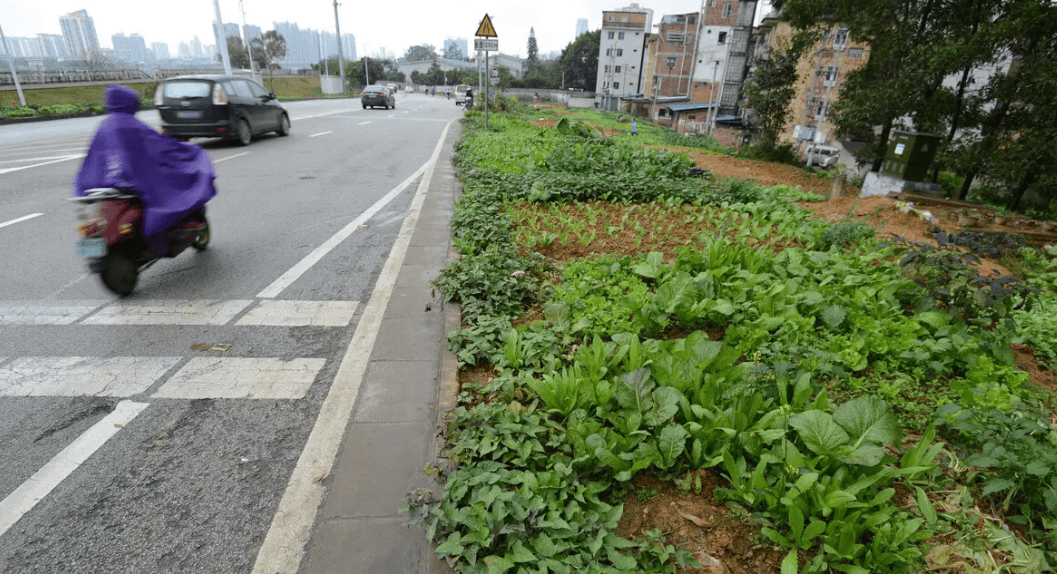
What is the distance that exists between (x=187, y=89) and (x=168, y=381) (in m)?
11.6

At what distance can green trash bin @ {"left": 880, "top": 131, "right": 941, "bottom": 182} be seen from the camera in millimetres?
9008

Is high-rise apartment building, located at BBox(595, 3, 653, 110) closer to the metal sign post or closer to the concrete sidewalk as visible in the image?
the metal sign post

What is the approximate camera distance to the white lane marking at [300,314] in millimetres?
4127

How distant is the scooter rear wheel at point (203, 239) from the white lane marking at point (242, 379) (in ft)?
7.87

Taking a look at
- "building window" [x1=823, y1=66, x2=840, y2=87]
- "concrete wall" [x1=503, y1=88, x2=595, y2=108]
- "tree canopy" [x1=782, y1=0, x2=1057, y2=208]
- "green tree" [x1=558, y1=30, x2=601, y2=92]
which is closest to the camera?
"tree canopy" [x1=782, y1=0, x2=1057, y2=208]

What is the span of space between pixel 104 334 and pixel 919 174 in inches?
462

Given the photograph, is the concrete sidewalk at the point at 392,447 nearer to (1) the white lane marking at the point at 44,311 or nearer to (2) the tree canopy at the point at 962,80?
(1) the white lane marking at the point at 44,311

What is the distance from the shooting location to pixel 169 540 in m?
2.23

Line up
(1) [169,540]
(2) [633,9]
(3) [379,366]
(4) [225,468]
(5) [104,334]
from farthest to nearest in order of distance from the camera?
1. (2) [633,9]
2. (5) [104,334]
3. (3) [379,366]
4. (4) [225,468]
5. (1) [169,540]

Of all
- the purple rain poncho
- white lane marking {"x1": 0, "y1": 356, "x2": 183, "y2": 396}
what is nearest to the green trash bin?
the purple rain poncho

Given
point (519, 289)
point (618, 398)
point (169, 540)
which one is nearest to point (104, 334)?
point (169, 540)

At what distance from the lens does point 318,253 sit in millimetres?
5691

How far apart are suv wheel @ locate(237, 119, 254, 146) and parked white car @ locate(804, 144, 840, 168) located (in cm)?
2822

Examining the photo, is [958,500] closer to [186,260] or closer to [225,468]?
[225,468]
